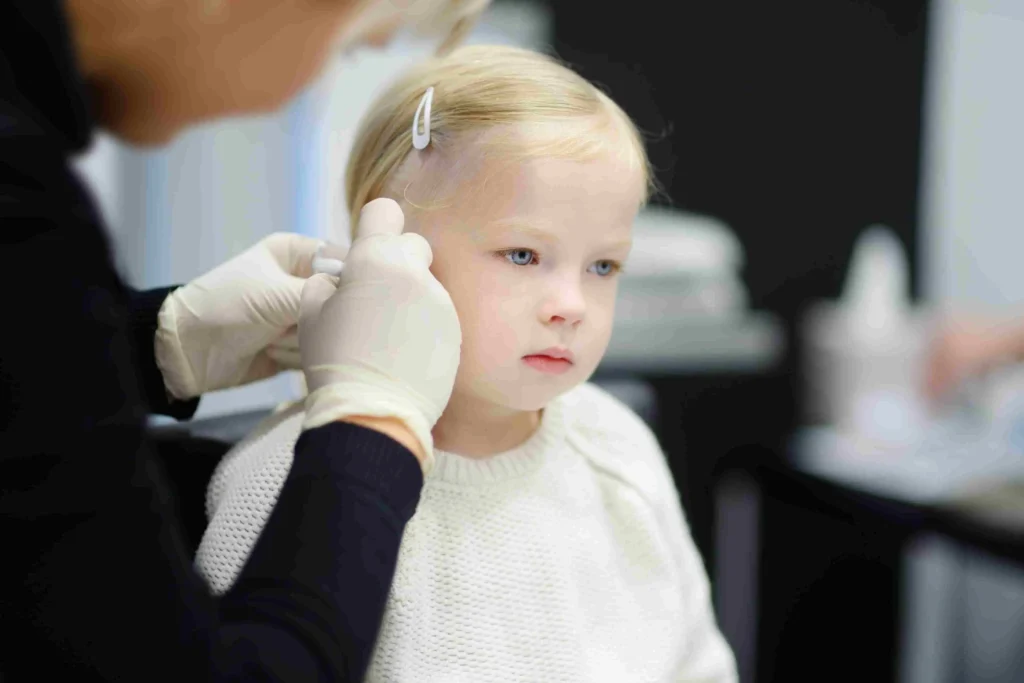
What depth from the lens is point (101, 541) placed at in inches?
17.3

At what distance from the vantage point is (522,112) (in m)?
0.64

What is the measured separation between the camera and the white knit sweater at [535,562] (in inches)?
25.5

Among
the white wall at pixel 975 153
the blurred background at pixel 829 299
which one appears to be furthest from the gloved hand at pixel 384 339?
the white wall at pixel 975 153

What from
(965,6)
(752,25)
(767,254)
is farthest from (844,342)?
(965,6)

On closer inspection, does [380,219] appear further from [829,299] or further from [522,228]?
[829,299]

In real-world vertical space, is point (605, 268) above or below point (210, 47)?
below

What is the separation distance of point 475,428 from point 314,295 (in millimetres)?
184

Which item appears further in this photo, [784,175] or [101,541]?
[784,175]

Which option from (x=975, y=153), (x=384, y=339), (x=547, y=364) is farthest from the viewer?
(x=975, y=153)

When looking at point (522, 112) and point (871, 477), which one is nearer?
point (522, 112)

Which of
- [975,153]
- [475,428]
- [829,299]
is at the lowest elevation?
[829,299]

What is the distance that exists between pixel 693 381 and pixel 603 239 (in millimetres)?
1157

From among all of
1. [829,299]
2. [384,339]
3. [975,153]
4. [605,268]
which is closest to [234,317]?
[384,339]

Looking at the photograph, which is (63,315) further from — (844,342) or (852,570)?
(844,342)
